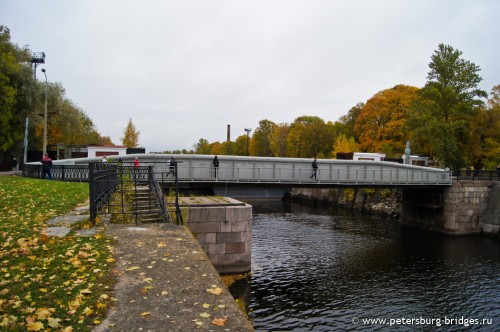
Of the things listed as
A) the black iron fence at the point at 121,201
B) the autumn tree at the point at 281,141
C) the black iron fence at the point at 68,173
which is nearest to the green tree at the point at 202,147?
the autumn tree at the point at 281,141

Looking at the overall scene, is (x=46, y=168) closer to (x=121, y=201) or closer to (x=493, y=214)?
(x=121, y=201)

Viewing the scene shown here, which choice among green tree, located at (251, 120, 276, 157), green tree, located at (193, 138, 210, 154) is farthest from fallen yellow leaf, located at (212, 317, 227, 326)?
green tree, located at (193, 138, 210, 154)

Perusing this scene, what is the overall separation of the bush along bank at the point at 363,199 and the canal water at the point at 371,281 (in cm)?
991

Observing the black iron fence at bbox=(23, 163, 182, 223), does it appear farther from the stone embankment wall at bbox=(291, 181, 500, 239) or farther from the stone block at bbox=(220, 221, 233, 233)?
the stone embankment wall at bbox=(291, 181, 500, 239)

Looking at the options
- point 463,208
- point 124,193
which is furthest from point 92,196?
point 463,208

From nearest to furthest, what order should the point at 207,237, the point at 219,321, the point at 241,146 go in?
the point at 219,321 → the point at 207,237 → the point at 241,146

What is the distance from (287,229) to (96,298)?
1012 inches

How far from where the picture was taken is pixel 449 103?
38.4 m

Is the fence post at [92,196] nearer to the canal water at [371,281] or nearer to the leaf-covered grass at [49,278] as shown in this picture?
the leaf-covered grass at [49,278]

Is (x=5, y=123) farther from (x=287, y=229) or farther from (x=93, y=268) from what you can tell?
(x=93, y=268)

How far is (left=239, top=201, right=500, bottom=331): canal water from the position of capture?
1348cm

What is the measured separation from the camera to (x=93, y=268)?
20.4 ft

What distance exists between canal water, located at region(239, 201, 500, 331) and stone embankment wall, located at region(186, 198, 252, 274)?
150cm

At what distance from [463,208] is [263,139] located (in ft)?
179
